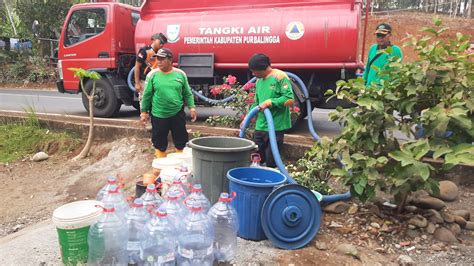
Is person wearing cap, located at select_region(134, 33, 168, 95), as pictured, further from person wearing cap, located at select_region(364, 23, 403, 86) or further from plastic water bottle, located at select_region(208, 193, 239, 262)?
plastic water bottle, located at select_region(208, 193, 239, 262)

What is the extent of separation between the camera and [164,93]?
4.39 m

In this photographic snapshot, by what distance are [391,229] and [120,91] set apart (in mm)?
5820

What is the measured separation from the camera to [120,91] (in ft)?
24.5

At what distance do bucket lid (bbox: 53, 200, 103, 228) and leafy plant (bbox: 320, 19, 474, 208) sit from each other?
209cm

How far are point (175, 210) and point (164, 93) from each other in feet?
6.82

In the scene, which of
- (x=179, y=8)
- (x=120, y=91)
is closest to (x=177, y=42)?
(x=179, y=8)

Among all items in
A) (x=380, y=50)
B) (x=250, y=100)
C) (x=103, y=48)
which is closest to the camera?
(x=380, y=50)

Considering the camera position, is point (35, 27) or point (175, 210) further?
point (35, 27)

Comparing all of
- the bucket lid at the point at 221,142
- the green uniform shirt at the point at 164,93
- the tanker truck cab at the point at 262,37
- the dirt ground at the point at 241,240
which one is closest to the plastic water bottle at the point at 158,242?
the dirt ground at the point at 241,240

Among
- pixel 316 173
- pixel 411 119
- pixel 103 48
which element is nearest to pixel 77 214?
pixel 316 173

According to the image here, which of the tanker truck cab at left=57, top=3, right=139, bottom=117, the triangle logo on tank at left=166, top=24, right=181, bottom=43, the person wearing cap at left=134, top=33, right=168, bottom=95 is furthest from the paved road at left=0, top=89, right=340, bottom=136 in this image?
the triangle logo on tank at left=166, top=24, right=181, bottom=43

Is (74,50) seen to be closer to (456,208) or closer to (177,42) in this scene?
(177,42)

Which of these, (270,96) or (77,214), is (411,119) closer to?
(270,96)

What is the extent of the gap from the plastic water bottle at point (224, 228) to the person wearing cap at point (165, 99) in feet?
6.41
